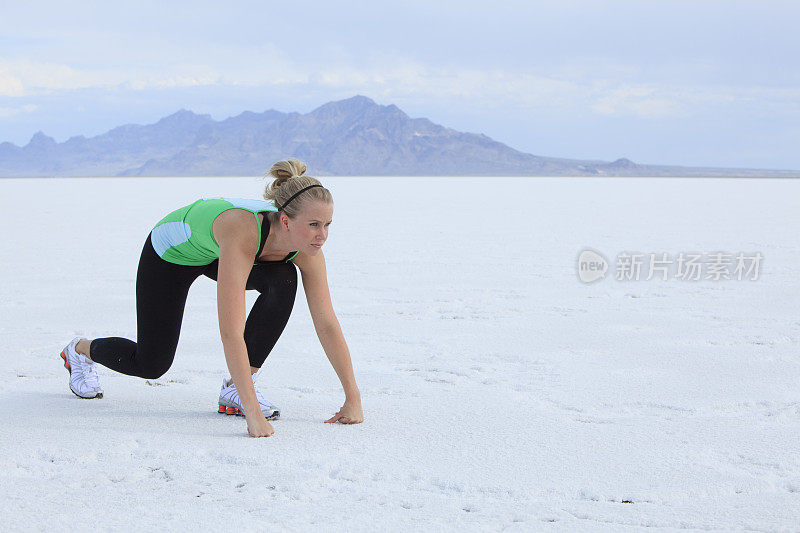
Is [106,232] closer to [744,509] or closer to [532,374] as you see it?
[532,374]

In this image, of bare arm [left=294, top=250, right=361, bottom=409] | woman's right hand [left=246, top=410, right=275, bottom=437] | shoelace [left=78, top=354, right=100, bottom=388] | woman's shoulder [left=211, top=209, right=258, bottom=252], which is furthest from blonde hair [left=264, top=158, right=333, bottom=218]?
shoelace [left=78, top=354, right=100, bottom=388]

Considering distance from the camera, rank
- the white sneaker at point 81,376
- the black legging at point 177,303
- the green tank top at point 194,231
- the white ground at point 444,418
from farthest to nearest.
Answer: the white sneaker at point 81,376
the black legging at point 177,303
the green tank top at point 194,231
the white ground at point 444,418

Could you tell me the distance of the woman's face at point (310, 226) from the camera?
2516 mm

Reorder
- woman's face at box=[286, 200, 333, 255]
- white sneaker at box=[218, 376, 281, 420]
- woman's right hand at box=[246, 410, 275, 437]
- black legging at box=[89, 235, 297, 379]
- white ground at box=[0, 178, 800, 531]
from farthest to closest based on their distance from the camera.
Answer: white sneaker at box=[218, 376, 281, 420] < black legging at box=[89, 235, 297, 379] < woman's right hand at box=[246, 410, 275, 437] < woman's face at box=[286, 200, 333, 255] < white ground at box=[0, 178, 800, 531]

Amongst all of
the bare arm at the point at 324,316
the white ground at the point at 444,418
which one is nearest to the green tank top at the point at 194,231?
the bare arm at the point at 324,316

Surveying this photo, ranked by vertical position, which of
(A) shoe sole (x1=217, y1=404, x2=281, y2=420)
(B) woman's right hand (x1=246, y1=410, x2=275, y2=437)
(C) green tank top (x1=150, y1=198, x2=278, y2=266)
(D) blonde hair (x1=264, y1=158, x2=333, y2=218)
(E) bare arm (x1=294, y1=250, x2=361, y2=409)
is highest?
(D) blonde hair (x1=264, y1=158, x2=333, y2=218)

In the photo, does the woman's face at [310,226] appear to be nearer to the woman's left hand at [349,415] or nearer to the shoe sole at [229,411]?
the woman's left hand at [349,415]

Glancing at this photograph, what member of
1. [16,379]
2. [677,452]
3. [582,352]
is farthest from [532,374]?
[16,379]

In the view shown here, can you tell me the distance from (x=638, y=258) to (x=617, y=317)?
3.73m

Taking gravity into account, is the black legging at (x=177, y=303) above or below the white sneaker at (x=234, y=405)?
above

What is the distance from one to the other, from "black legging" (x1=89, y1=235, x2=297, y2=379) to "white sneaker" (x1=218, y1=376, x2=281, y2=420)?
0.55 feet

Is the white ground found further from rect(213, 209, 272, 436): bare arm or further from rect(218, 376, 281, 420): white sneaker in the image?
rect(213, 209, 272, 436): bare arm

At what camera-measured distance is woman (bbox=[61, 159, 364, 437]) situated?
2578 mm

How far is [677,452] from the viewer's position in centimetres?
272
